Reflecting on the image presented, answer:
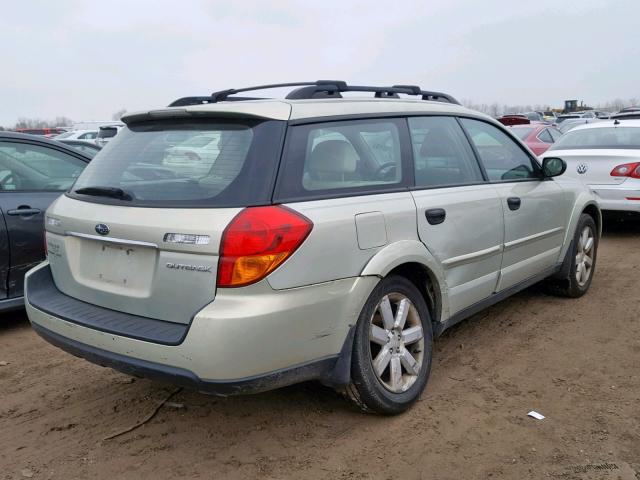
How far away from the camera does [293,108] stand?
2941 millimetres

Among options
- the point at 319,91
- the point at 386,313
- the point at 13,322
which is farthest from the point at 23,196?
the point at 386,313

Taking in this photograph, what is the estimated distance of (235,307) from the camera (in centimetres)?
251

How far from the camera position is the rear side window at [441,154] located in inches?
139

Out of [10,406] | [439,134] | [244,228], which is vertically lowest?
[10,406]

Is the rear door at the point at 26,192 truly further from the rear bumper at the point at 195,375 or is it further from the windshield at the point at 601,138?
the windshield at the point at 601,138

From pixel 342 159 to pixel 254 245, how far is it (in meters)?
0.81

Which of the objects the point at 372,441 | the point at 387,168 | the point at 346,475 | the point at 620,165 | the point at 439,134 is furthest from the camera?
the point at 620,165

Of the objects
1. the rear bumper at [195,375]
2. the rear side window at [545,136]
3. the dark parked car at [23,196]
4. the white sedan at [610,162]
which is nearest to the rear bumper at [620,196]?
the white sedan at [610,162]

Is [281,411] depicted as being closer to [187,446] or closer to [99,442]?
[187,446]

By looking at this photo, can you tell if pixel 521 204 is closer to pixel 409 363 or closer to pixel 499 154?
pixel 499 154

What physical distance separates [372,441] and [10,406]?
209 centimetres

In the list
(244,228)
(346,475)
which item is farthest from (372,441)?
(244,228)

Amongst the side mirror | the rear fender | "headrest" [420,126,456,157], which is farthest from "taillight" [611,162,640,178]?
the rear fender

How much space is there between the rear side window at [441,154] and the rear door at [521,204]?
0.15 meters
